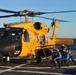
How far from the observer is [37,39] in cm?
2177

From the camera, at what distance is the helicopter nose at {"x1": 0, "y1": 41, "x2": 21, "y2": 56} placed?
61.4 feet

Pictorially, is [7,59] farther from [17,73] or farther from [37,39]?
[17,73]

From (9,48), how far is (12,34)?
115cm

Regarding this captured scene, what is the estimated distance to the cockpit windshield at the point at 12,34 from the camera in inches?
762

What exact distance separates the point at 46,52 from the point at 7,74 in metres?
7.02

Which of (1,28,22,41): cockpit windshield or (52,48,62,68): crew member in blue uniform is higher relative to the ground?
(1,28,22,41): cockpit windshield

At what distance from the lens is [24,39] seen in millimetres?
20031

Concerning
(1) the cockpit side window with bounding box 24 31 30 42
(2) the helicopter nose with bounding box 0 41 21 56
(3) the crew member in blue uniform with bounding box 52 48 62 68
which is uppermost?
(1) the cockpit side window with bounding box 24 31 30 42

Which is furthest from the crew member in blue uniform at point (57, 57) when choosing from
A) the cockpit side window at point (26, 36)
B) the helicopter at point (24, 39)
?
the cockpit side window at point (26, 36)

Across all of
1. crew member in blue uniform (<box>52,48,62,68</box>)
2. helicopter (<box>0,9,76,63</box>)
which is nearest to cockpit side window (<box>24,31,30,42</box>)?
helicopter (<box>0,9,76,63</box>)

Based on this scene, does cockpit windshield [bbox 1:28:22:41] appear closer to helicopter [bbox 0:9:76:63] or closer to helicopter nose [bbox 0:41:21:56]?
helicopter [bbox 0:9:76:63]

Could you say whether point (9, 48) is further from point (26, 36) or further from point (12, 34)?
point (26, 36)

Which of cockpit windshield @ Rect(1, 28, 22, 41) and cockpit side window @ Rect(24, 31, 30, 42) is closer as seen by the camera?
cockpit windshield @ Rect(1, 28, 22, 41)

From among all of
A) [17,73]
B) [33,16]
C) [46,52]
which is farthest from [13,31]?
[17,73]
